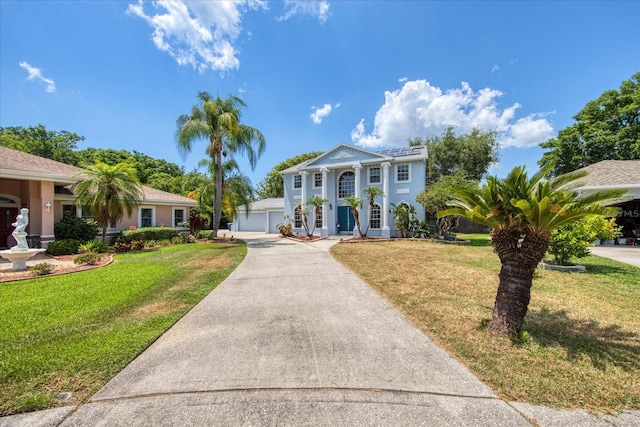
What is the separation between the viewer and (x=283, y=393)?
2.66 m

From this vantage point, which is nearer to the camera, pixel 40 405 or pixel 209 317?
pixel 40 405

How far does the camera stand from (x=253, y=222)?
2944 centimetres

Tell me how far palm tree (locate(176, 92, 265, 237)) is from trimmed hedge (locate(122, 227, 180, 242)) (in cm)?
276

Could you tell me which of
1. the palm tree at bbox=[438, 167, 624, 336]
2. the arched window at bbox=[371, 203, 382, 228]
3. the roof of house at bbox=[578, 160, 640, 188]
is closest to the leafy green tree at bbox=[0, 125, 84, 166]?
the arched window at bbox=[371, 203, 382, 228]

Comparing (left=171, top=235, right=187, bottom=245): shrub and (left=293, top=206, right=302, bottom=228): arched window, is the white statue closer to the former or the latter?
(left=171, top=235, right=187, bottom=245): shrub

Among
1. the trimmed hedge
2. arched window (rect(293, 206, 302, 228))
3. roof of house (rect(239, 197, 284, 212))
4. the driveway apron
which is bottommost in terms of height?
the driveway apron

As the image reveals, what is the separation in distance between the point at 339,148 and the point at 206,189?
10.6 meters

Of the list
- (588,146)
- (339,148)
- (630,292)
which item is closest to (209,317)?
(630,292)

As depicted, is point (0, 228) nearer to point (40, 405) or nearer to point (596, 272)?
point (40, 405)

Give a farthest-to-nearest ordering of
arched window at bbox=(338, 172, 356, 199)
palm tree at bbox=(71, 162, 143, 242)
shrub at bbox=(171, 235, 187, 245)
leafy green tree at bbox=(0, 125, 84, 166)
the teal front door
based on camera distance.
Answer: leafy green tree at bbox=(0, 125, 84, 166) < arched window at bbox=(338, 172, 356, 199) < the teal front door < shrub at bbox=(171, 235, 187, 245) < palm tree at bbox=(71, 162, 143, 242)

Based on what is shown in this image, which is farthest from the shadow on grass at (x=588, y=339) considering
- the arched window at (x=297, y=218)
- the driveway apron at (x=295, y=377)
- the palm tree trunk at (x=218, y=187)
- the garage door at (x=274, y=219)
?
the garage door at (x=274, y=219)

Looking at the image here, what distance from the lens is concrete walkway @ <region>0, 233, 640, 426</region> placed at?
7.65 ft

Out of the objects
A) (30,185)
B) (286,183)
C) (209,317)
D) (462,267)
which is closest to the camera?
(209,317)

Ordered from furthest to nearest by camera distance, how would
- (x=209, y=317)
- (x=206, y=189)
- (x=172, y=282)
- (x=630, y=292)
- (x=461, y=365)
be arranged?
(x=206, y=189) → (x=172, y=282) → (x=630, y=292) → (x=209, y=317) → (x=461, y=365)
